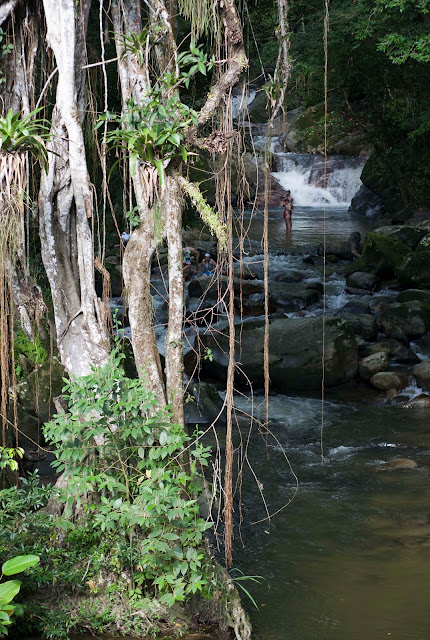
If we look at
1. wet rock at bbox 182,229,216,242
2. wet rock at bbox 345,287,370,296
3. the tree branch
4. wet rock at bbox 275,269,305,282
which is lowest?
Answer: wet rock at bbox 345,287,370,296

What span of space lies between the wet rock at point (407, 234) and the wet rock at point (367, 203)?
554cm

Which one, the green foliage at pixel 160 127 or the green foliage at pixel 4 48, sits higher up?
the green foliage at pixel 4 48

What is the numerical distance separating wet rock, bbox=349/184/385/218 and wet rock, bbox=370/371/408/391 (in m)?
12.4

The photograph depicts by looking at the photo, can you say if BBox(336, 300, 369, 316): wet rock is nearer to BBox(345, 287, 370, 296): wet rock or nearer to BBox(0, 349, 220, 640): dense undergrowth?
BBox(345, 287, 370, 296): wet rock

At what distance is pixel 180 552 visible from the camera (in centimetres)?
389

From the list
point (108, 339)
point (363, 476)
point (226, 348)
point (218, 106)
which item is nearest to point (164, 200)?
point (218, 106)

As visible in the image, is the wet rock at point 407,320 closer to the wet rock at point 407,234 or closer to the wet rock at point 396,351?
the wet rock at point 396,351

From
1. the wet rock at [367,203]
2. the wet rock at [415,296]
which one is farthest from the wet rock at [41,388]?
the wet rock at [367,203]

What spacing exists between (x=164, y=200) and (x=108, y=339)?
3.63 ft

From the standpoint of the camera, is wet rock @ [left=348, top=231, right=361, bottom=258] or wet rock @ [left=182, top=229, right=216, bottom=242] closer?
wet rock @ [left=348, top=231, right=361, bottom=258]

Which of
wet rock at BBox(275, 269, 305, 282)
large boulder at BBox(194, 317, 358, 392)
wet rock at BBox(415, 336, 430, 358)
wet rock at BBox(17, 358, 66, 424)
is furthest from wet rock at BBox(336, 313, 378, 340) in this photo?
wet rock at BBox(17, 358, 66, 424)

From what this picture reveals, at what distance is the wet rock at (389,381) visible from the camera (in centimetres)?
968

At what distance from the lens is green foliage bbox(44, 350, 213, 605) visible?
388 cm

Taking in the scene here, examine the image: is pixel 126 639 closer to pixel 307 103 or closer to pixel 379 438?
pixel 379 438
